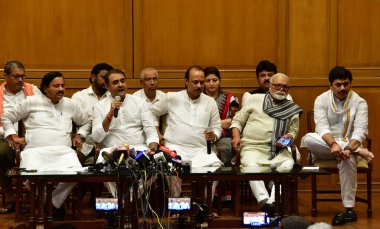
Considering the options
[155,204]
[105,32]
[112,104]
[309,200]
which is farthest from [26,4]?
[309,200]

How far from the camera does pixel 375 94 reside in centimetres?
791

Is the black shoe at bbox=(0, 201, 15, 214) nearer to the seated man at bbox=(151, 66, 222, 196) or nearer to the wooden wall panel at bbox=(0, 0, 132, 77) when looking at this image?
the seated man at bbox=(151, 66, 222, 196)

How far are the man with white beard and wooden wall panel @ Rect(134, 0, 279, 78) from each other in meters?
1.08

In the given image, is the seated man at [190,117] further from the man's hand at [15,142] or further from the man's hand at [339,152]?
the man's hand at [15,142]

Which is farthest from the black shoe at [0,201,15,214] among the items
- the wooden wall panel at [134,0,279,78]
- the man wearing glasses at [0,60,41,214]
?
the wooden wall panel at [134,0,279,78]

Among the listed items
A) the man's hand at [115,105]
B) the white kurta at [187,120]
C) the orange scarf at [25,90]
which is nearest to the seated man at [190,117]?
the white kurta at [187,120]

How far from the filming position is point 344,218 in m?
6.26

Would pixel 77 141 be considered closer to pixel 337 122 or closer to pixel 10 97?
pixel 10 97

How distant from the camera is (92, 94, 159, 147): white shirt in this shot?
21.9 feet

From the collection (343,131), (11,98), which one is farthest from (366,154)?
(11,98)

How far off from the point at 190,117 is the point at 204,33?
1.36m

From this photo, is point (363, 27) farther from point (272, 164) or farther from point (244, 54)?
point (272, 164)

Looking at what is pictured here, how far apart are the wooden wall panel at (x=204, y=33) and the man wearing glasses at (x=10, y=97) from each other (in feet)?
4.42

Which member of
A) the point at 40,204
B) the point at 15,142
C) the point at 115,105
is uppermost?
the point at 115,105
